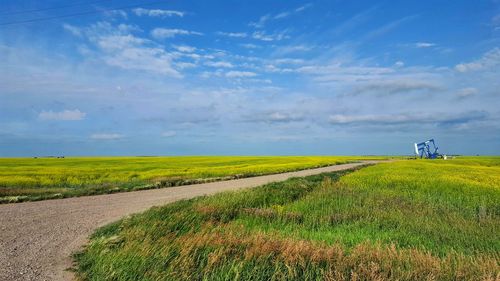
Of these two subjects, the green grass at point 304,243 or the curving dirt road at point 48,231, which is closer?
the green grass at point 304,243

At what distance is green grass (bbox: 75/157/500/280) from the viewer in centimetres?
639

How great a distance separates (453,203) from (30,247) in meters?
15.8

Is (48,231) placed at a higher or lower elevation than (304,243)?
lower

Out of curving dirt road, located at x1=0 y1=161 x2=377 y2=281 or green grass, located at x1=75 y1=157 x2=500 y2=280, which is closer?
green grass, located at x1=75 y1=157 x2=500 y2=280

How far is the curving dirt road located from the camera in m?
7.36

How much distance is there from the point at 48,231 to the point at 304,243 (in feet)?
25.1

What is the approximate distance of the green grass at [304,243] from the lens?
6.39 metres

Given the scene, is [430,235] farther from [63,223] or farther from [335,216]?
[63,223]

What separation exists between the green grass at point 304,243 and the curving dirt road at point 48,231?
543 mm

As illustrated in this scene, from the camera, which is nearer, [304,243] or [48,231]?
[304,243]

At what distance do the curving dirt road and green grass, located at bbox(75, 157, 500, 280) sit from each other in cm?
54

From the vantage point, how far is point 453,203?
16.2 meters

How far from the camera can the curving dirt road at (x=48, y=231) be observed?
736cm

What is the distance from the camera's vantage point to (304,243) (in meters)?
7.56
